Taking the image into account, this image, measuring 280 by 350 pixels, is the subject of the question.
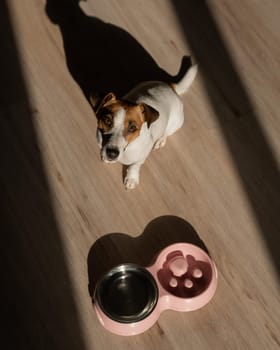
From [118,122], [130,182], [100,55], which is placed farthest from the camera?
[100,55]

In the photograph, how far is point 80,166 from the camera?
1.36 meters

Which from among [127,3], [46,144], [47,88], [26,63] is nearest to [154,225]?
[46,144]

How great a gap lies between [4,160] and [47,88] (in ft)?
0.83

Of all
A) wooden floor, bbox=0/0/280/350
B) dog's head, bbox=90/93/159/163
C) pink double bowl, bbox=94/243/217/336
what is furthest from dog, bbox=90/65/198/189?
pink double bowl, bbox=94/243/217/336

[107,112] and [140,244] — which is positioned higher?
[107,112]

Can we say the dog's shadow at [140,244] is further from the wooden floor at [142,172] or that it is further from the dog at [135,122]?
the dog at [135,122]

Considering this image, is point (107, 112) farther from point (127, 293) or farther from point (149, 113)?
point (127, 293)

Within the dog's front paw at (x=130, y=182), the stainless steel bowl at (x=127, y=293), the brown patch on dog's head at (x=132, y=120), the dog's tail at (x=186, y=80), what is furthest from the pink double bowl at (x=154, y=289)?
the dog's tail at (x=186, y=80)

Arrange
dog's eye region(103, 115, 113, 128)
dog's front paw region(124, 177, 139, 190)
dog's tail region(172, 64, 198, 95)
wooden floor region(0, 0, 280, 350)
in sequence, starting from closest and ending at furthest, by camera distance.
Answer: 1. dog's eye region(103, 115, 113, 128)
2. wooden floor region(0, 0, 280, 350)
3. dog's front paw region(124, 177, 139, 190)
4. dog's tail region(172, 64, 198, 95)

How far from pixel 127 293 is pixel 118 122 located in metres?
0.41

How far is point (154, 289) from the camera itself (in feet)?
3.81

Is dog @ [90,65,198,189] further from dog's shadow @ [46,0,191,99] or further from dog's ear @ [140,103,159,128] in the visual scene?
dog's shadow @ [46,0,191,99]

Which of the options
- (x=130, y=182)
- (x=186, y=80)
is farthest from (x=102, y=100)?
(x=186, y=80)

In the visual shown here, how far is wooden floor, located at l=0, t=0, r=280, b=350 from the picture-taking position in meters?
1.19
